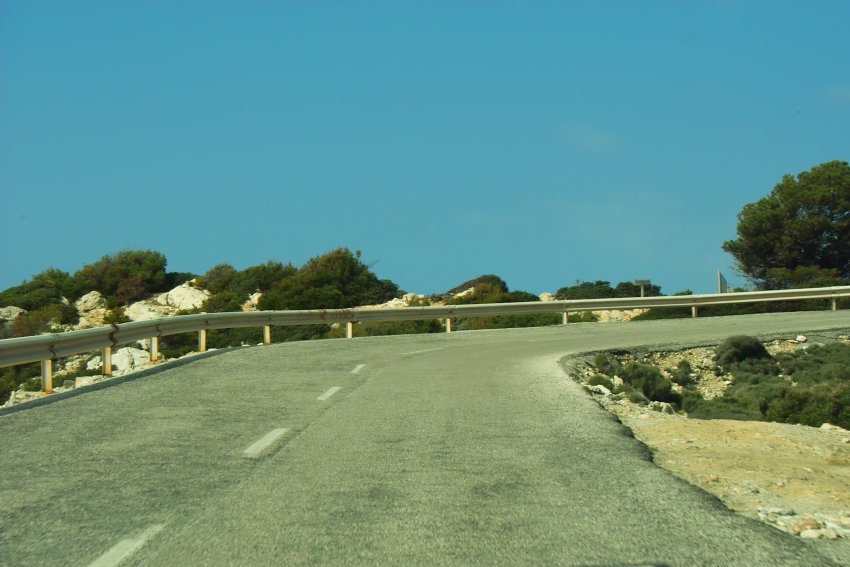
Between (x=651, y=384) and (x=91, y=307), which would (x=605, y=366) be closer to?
(x=651, y=384)

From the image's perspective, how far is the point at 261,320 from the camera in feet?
89.8

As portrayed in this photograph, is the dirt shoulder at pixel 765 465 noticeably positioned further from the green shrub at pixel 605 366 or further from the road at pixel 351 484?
the green shrub at pixel 605 366

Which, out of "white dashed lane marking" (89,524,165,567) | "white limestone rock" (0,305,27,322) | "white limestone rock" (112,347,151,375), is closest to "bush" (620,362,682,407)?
"white dashed lane marking" (89,524,165,567)

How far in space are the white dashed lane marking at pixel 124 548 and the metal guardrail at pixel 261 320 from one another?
29.9 feet

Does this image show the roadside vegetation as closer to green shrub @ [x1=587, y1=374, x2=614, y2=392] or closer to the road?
green shrub @ [x1=587, y1=374, x2=614, y2=392]

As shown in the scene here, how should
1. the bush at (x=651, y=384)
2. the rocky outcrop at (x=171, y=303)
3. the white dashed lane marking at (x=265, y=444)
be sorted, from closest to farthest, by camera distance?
the white dashed lane marking at (x=265, y=444)
the bush at (x=651, y=384)
the rocky outcrop at (x=171, y=303)

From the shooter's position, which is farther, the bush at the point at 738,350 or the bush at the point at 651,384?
the bush at the point at 738,350

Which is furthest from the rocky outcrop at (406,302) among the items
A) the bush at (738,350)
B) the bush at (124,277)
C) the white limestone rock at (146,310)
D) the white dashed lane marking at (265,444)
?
the white dashed lane marking at (265,444)

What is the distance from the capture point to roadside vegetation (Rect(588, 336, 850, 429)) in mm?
18406

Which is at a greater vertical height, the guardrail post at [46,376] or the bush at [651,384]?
the guardrail post at [46,376]

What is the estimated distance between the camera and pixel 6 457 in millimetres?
9367

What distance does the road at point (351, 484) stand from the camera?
5.85 m

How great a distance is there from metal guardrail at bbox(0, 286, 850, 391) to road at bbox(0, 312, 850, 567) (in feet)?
4.66

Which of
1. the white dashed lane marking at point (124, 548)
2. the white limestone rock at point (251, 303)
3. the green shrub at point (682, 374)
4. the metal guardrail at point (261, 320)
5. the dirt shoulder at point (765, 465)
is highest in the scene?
the white limestone rock at point (251, 303)
